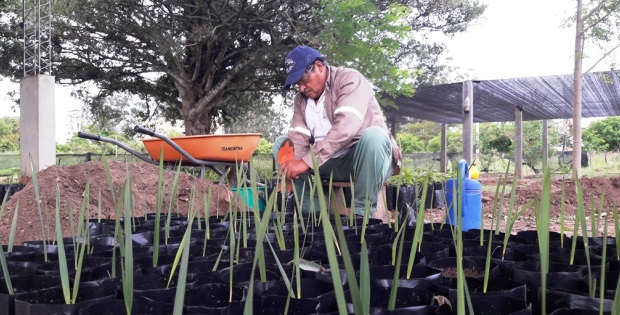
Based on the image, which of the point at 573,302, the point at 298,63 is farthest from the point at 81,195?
the point at 573,302

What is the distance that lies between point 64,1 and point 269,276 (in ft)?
31.1

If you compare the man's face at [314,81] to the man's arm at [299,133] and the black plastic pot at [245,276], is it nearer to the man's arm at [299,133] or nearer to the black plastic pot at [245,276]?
the man's arm at [299,133]

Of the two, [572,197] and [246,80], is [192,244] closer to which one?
[572,197]

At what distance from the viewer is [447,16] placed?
11.5 m

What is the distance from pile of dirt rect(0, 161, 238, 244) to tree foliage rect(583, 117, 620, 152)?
24831 mm

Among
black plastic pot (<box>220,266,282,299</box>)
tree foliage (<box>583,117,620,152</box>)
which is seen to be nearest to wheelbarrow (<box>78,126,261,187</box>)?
black plastic pot (<box>220,266,282,299</box>)

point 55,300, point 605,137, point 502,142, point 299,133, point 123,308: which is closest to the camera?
point 123,308

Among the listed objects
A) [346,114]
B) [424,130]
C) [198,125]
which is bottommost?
[346,114]

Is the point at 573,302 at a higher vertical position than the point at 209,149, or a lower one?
lower

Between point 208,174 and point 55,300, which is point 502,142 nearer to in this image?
point 208,174

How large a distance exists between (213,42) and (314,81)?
8444 mm

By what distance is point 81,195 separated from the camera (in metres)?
2.64

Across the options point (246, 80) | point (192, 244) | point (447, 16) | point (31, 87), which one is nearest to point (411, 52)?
point (447, 16)

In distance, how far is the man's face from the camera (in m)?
2.45
